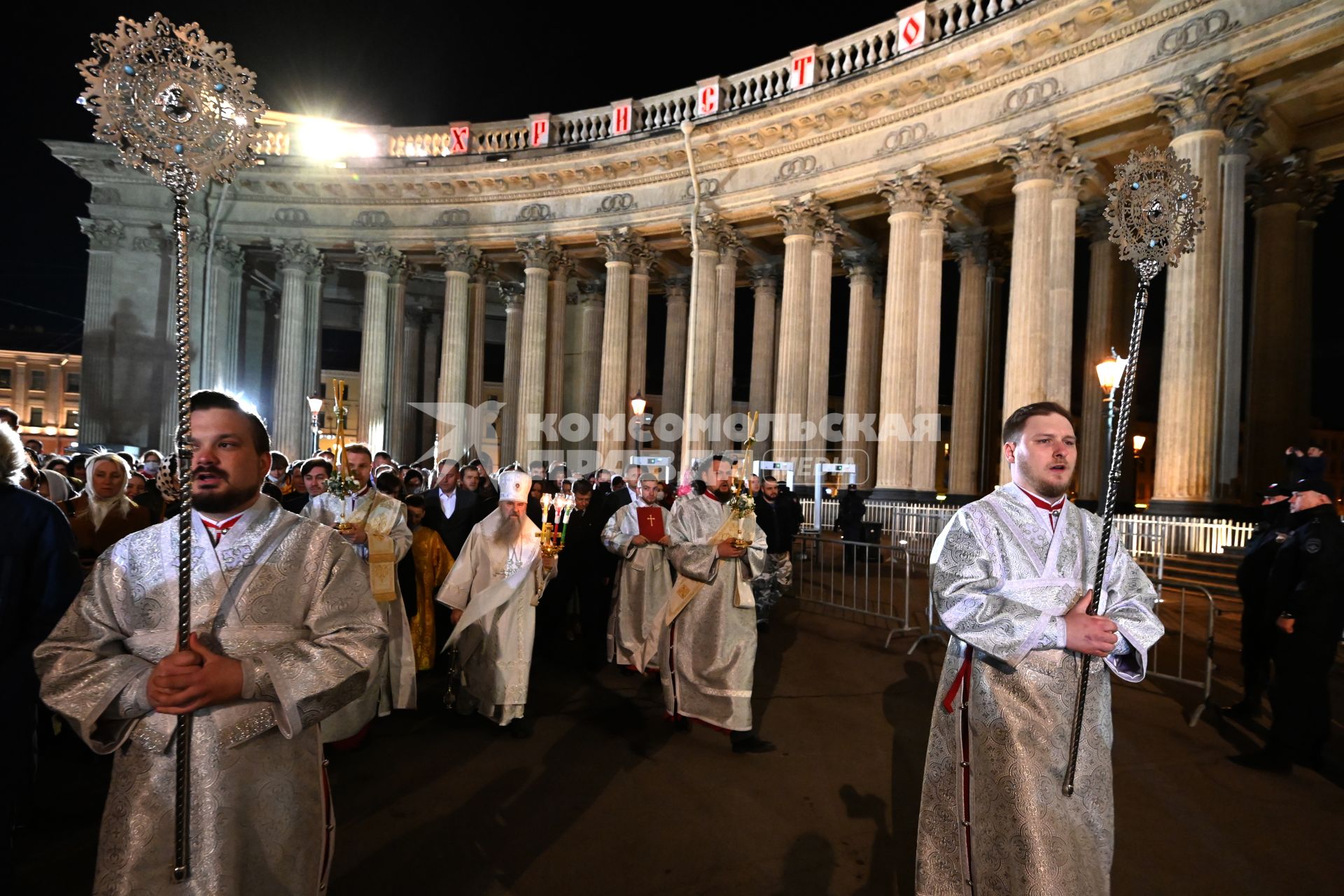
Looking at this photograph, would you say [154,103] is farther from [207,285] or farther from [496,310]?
[496,310]

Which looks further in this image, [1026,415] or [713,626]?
[713,626]

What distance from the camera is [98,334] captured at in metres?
25.9

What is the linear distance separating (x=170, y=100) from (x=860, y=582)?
12.1 m

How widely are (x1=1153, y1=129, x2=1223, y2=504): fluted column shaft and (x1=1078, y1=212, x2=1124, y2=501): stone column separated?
518 centimetres

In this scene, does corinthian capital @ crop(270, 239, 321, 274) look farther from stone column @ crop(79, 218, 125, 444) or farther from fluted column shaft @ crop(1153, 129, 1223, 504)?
fluted column shaft @ crop(1153, 129, 1223, 504)

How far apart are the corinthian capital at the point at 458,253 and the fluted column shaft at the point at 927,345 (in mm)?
15320

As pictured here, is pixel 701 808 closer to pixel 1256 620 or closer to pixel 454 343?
pixel 1256 620

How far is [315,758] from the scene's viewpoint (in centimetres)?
263

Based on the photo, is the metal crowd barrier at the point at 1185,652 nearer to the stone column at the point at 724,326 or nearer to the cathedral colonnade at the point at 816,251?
the cathedral colonnade at the point at 816,251

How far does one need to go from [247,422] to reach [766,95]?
22891mm

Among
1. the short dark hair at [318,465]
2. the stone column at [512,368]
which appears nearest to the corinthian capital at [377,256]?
the stone column at [512,368]

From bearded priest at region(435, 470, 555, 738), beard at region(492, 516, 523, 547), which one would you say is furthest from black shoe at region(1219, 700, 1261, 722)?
beard at region(492, 516, 523, 547)

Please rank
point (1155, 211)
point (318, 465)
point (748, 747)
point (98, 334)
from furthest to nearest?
point (98, 334)
point (318, 465)
point (748, 747)
point (1155, 211)

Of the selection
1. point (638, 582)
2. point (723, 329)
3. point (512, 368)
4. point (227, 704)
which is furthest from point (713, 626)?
point (512, 368)
